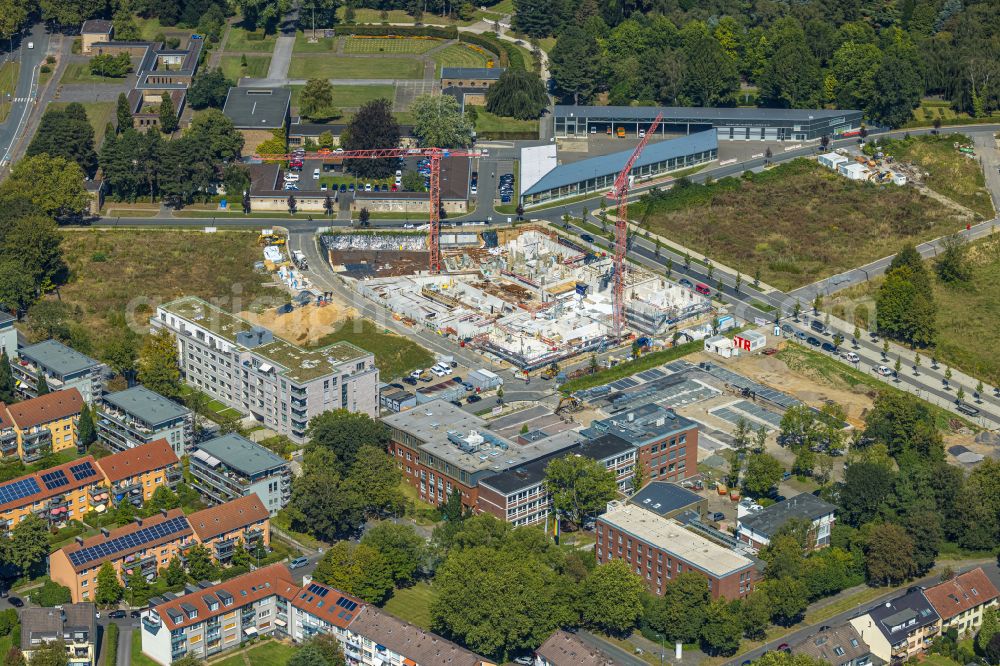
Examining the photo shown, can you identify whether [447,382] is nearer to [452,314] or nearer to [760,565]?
[452,314]

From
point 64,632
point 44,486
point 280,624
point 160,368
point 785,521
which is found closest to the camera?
point 64,632

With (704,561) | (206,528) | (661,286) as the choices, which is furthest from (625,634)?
(661,286)

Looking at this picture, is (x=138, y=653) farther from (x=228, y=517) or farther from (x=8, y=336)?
(x=8, y=336)

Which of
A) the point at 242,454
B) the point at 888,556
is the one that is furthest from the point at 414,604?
the point at 888,556

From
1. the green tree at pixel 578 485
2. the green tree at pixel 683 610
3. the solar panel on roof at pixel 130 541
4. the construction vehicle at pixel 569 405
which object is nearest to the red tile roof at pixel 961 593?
the green tree at pixel 683 610

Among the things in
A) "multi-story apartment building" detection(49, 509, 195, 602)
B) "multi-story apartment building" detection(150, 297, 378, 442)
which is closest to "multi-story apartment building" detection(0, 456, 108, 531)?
"multi-story apartment building" detection(49, 509, 195, 602)
